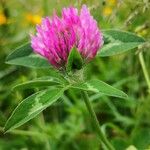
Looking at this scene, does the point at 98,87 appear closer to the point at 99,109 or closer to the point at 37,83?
the point at 37,83

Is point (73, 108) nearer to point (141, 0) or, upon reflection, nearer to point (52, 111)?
point (52, 111)

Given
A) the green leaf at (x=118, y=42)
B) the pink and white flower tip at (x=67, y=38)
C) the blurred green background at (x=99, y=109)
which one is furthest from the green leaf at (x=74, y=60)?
the blurred green background at (x=99, y=109)

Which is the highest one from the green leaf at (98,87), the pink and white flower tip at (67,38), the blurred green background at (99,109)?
the pink and white flower tip at (67,38)

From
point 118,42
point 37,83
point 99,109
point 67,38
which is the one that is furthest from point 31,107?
point 99,109

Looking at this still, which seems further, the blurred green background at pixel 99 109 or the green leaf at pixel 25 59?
the blurred green background at pixel 99 109

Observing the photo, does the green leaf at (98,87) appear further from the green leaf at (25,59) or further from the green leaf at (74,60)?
the green leaf at (25,59)

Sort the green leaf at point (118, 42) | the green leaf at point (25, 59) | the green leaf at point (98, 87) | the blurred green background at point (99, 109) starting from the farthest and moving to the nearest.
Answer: the blurred green background at point (99, 109) < the green leaf at point (25, 59) < the green leaf at point (118, 42) < the green leaf at point (98, 87)

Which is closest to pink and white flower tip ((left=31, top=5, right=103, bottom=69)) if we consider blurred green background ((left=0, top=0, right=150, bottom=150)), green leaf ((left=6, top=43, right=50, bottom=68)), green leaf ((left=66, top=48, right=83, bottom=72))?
green leaf ((left=66, top=48, right=83, bottom=72))

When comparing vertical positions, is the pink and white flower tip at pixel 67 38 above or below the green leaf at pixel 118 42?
above
